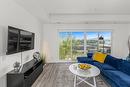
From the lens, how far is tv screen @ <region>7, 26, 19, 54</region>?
314 centimetres

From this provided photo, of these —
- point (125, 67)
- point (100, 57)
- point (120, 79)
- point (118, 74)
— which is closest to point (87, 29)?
point (100, 57)

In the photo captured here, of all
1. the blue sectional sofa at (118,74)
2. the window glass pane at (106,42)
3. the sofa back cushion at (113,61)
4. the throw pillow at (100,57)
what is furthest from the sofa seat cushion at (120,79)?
the window glass pane at (106,42)

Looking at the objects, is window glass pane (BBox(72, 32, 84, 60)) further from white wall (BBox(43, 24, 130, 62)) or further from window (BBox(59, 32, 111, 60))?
white wall (BBox(43, 24, 130, 62))

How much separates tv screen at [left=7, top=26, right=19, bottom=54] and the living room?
0.16 metres

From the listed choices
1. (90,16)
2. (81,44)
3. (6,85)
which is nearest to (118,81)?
(6,85)

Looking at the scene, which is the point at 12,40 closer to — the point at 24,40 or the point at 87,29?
the point at 24,40

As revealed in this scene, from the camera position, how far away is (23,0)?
3.78 m

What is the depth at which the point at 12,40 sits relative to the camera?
129 inches

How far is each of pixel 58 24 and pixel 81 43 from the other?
73.4 inches

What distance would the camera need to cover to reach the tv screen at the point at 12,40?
3139mm

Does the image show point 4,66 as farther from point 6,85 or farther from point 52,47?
point 52,47

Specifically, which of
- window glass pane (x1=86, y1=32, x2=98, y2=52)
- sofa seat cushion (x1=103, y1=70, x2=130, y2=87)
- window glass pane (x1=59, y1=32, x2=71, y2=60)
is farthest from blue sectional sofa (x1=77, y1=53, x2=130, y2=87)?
window glass pane (x1=59, y1=32, x2=71, y2=60)

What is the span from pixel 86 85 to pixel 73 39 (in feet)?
14.9

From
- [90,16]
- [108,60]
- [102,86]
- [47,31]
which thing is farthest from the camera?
[47,31]
